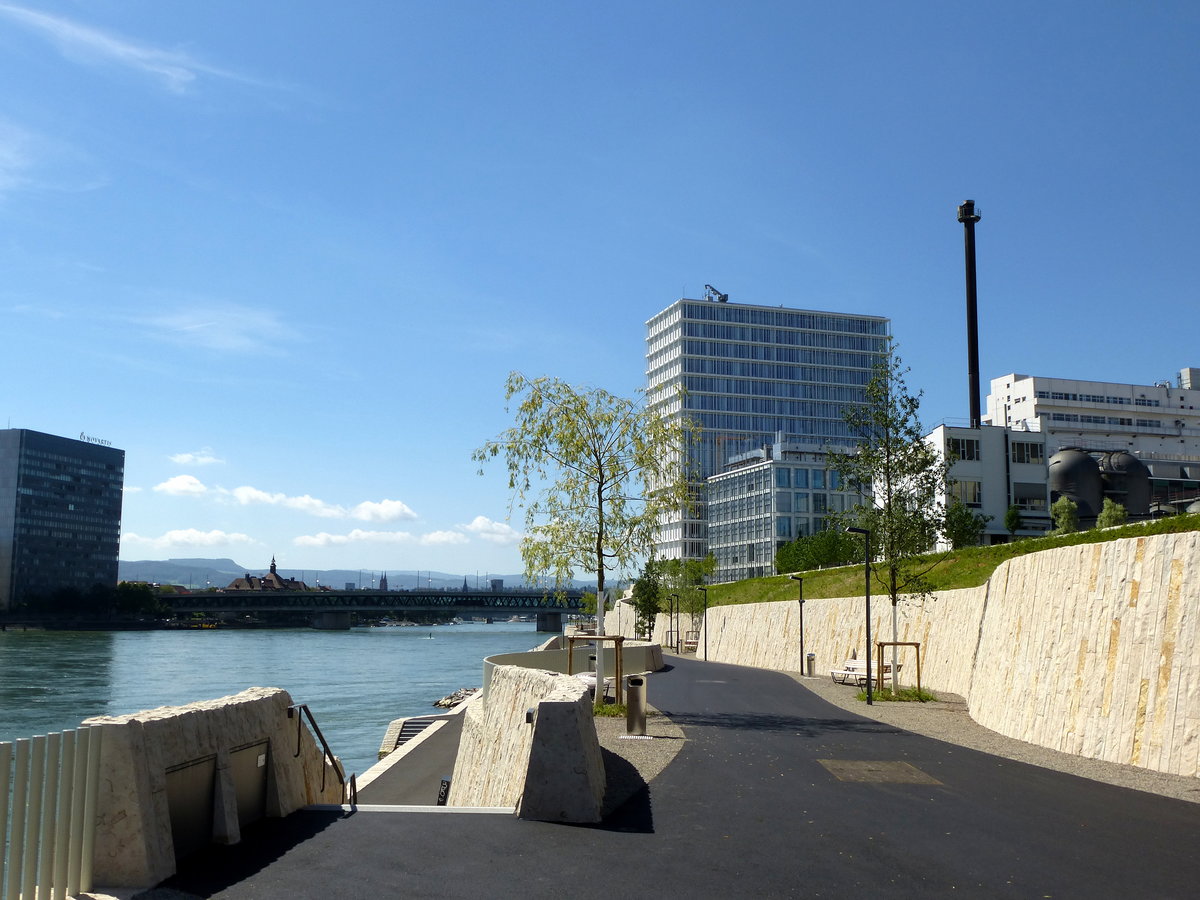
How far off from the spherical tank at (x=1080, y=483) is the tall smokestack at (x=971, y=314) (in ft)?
26.0

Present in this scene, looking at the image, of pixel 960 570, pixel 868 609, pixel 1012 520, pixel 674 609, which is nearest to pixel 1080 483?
pixel 1012 520

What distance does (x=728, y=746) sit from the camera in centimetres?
1783

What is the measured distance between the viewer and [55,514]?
180 metres

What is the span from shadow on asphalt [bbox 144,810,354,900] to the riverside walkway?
0.03 m

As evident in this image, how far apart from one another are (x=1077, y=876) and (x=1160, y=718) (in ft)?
23.8

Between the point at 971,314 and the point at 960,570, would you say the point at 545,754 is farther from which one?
the point at 971,314

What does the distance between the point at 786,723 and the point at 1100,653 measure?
702 cm

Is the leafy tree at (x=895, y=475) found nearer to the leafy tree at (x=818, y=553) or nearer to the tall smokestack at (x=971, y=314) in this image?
the leafy tree at (x=818, y=553)

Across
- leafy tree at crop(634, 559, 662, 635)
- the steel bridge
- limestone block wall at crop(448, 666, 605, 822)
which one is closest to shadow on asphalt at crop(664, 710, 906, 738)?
limestone block wall at crop(448, 666, 605, 822)

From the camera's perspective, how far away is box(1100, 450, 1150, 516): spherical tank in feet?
271

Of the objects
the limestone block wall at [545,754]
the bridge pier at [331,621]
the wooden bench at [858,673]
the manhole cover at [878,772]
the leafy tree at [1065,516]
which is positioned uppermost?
the leafy tree at [1065,516]

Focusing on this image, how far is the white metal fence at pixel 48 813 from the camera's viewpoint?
24.4ft

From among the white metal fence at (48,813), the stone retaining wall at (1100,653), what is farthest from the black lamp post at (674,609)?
the white metal fence at (48,813)

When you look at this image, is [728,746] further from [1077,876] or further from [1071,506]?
[1071,506]
